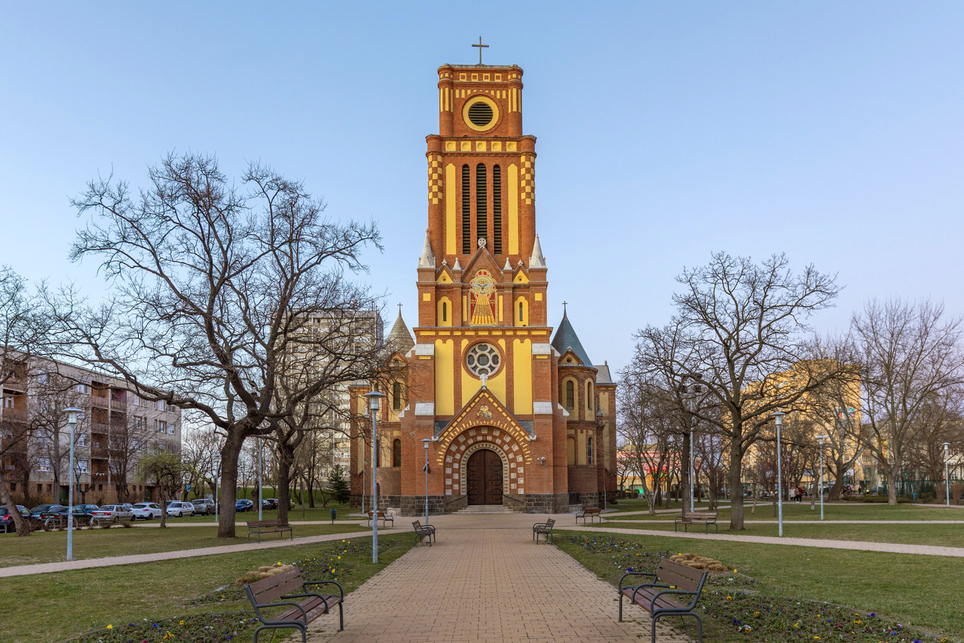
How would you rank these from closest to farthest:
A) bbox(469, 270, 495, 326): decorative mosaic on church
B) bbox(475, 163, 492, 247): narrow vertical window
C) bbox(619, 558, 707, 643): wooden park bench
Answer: bbox(619, 558, 707, 643): wooden park bench < bbox(469, 270, 495, 326): decorative mosaic on church < bbox(475, 163, 492, 247): narrow vertical window

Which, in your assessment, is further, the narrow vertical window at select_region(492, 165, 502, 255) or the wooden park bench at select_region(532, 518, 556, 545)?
the narrow vertical window at select_region(492, 165, 502, 255)

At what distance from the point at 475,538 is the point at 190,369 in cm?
1086

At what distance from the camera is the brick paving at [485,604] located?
10.1 meters

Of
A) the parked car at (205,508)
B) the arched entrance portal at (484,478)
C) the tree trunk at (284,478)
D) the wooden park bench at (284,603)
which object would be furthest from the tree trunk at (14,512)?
the parked car at (205,508)

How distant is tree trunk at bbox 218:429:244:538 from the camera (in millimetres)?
26359

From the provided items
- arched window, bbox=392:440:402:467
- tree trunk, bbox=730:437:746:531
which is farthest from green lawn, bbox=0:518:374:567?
arched window, bbox=392:440:402:467

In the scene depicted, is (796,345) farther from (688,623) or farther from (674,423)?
(688,623)

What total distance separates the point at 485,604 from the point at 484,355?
3575 centimetres

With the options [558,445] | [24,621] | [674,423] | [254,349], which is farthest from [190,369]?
[558,445]

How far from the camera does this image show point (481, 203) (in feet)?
165

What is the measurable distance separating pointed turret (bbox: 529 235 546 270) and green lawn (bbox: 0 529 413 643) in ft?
97.1

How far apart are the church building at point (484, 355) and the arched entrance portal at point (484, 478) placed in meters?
0.06

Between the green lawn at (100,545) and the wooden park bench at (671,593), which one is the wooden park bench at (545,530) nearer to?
the green lawn at (100,545)

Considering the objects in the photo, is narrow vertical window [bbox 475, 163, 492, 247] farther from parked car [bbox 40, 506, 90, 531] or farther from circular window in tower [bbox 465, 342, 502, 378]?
parked car [bbox 40, 506, 90, 531]
